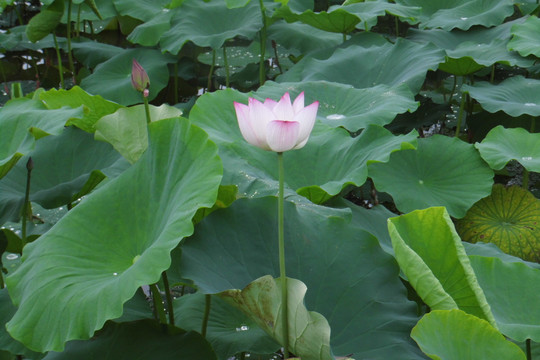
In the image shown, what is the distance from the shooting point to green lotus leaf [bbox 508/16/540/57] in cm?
227

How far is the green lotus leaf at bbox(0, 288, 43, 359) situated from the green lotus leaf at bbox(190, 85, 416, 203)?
20.7 inches

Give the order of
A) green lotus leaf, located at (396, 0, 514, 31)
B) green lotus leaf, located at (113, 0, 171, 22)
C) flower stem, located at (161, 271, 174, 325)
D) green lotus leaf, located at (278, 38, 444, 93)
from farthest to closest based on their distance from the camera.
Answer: green lotus leaf, located at (113, 0, 171, 22) < green lotus leaf, located at (396, 0, 514, 31) < green lotus leaf, located at (278, 38, 444, 93) < flower stem, located at (161, 271, 174, 325)

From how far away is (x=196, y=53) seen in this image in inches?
131

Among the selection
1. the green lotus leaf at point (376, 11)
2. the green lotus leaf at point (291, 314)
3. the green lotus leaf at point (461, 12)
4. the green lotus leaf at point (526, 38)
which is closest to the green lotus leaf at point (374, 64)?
the green lotus leaf at point (376, 11)

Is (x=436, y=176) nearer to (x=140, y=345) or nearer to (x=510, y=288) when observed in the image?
(x=510, y=288)

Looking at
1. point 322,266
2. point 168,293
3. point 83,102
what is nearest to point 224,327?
point 168,293

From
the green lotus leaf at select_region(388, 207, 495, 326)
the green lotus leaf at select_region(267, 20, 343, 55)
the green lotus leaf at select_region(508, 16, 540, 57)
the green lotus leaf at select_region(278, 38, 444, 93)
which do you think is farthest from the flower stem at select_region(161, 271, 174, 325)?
the green lotus leaf at select_region(267, 20, 343, 55)

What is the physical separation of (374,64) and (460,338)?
154 cm

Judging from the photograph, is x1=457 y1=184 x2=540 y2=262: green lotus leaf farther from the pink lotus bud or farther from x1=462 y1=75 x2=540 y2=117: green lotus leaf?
the pink lotus bud

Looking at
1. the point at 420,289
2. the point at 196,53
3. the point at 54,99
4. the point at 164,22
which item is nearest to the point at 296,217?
the point at 420,289

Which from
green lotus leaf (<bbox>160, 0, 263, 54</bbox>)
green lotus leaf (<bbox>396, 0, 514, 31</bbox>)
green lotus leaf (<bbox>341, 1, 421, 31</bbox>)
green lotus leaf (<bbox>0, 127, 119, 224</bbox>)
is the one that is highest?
green lotus leaf (<bbox>341, 1, 421, 31</bbox>)

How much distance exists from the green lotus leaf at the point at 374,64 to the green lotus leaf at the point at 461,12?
1.38ft

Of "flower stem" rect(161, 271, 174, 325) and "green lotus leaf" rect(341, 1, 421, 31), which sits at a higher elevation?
"green lotus leaf" rect(341, 1, 421, 31)

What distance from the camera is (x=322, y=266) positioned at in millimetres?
1149
